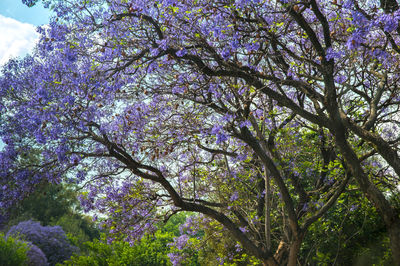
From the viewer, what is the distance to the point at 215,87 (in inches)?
260

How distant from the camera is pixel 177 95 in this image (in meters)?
6.96

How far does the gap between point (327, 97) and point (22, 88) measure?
5.52m

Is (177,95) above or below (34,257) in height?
below

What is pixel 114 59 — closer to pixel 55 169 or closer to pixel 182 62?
pixel 182 62

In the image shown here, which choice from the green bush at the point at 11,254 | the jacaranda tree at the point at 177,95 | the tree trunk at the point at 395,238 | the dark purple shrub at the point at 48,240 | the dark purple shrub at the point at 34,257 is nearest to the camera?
the jacaranda tree at the point at 177,95

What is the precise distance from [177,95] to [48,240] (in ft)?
51.0

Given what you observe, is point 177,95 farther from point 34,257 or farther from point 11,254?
point 34,257

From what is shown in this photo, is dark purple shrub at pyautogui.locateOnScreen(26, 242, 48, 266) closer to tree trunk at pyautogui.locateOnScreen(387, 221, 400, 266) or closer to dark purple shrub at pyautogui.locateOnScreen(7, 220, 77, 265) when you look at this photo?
dark purple shrub at pyautogui.locateOnScreen(7, 220, 77, 265)

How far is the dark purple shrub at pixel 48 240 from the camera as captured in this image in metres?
19.2

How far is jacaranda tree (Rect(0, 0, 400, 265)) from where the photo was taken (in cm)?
580

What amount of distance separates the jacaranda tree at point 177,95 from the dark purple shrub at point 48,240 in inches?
499

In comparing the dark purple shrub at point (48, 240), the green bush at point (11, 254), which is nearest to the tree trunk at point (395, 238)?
the green bush at point (11, 254)

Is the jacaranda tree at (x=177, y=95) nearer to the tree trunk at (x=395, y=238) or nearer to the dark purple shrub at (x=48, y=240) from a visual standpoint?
the tree trunk at (x=395, y=238)

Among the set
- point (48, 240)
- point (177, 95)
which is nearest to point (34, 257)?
point (48, 240)
